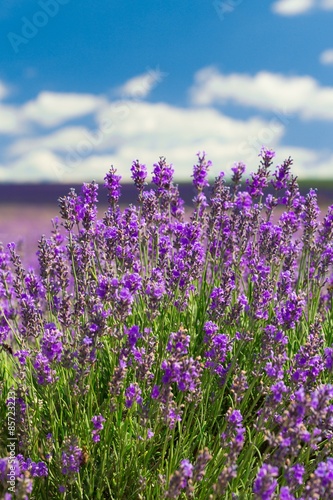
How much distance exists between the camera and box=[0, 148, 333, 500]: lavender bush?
7.63 ft

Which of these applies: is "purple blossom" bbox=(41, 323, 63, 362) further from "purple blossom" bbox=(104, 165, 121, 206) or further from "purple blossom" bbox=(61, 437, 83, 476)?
"purple blossom" bbox=(104, 165, 121, 206)

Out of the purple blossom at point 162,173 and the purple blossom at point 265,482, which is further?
the purple blossom at point 162,173

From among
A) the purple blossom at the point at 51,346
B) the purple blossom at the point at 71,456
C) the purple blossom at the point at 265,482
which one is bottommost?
the purple blossom at the point at 71,456

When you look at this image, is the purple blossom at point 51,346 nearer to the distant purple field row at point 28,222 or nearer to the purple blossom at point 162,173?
the purple blossom at point 162,173

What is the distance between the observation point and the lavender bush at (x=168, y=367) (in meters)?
2.33

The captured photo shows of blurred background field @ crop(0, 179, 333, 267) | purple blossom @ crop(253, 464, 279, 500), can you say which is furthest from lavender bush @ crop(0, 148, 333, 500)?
blurred background field @ crop(0, 179, 333, 267)

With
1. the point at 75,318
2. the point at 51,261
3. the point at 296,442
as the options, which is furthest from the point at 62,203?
the point at 296,442

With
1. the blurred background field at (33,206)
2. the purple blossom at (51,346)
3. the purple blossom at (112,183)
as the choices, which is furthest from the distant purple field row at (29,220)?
the purple blossom at (51,346)

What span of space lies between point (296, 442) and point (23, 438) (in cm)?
131

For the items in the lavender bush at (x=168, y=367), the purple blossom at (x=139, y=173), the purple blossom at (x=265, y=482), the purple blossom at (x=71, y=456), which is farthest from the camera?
the purple blossom at (x=139, y=173)

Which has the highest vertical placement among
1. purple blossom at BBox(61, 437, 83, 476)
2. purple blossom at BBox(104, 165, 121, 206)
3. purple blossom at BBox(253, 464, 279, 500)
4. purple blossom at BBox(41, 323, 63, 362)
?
purple blossom at BBox(104, 165, 121, 206)

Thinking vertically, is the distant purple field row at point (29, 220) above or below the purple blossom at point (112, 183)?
below

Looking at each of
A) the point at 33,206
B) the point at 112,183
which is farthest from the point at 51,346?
the point at 33,206

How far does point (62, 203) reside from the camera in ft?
11.1
